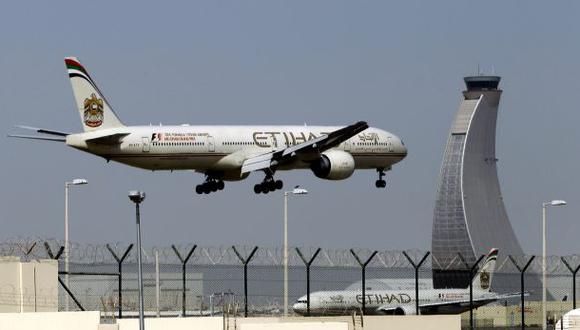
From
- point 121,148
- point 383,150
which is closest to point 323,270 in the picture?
point 121,148

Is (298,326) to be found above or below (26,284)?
below

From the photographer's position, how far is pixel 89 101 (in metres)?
96.8

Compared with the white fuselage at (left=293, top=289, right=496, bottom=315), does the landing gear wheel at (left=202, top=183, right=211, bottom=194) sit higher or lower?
higher

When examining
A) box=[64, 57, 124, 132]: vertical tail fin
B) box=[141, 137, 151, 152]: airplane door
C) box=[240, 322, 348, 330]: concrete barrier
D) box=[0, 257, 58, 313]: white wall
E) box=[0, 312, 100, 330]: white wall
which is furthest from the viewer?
box=[64, 57, 124, 132]: vertical tail fin

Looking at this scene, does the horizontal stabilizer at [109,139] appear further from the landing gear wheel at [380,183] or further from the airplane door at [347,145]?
the landing gear wheel at [380,183]

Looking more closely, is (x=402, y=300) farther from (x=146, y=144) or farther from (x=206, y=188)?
(x=146, y=144)

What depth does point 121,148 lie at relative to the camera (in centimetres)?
9269

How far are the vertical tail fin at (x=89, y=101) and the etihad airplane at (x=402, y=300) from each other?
14.5 metres

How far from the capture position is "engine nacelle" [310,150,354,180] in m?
97.6

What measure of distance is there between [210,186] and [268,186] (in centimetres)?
361

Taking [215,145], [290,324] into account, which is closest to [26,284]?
[290,324]

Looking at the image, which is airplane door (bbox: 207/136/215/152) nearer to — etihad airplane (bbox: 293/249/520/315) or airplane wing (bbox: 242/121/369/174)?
airplane wing (bbox: 242/121/369/174)

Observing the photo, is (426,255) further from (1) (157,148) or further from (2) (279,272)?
(1) (157,148)

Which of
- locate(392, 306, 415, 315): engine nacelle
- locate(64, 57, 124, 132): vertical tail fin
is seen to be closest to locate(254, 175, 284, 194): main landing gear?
locate(64, 57, 124, 132): vertical tail fin
